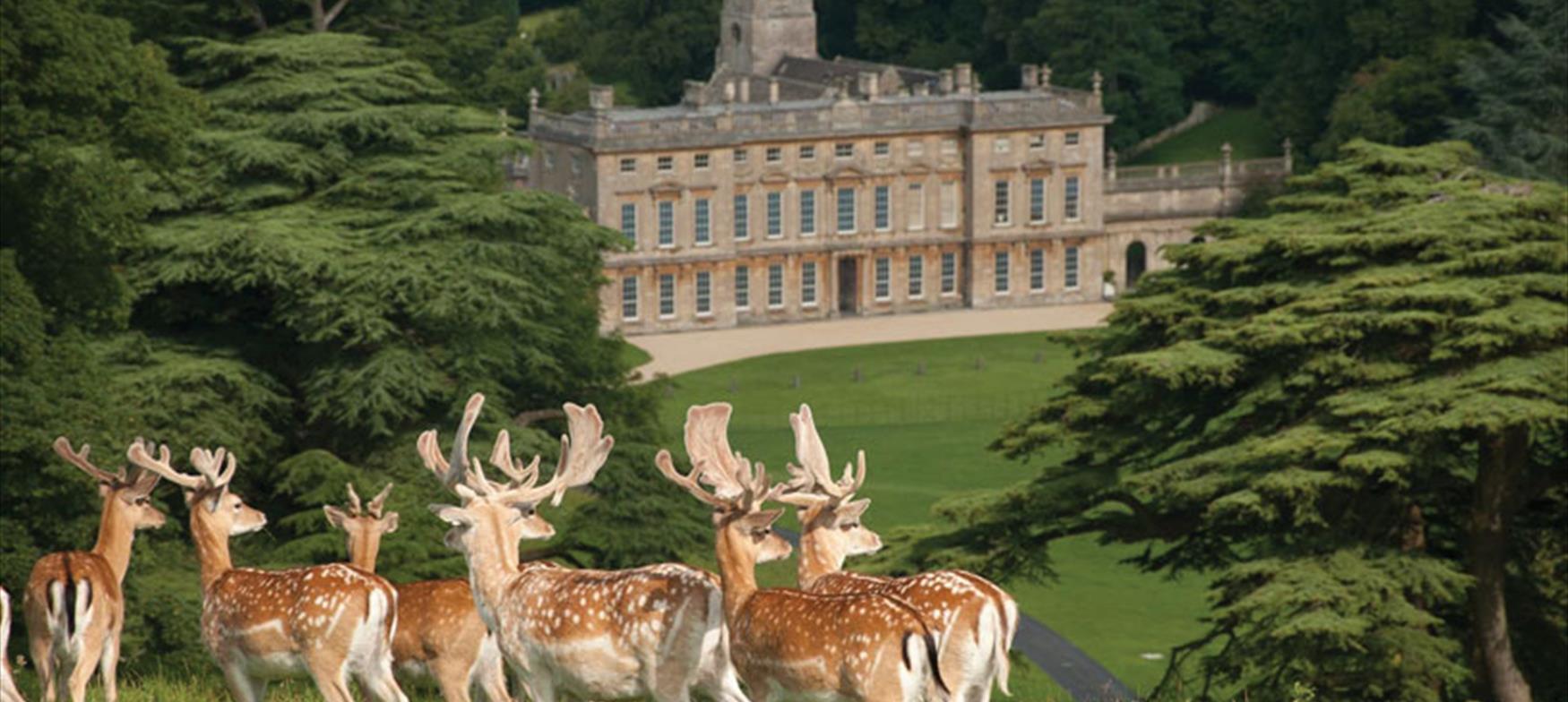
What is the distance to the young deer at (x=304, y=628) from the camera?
1658cm

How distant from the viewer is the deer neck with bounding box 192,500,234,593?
17.5m

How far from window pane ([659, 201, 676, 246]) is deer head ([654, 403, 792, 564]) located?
2889 inches

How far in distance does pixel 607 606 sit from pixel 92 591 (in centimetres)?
385

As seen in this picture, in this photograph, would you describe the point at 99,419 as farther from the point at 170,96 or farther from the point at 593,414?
the point at 593,414

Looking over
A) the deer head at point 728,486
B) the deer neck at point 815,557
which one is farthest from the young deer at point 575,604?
the deer neck at point 815,557

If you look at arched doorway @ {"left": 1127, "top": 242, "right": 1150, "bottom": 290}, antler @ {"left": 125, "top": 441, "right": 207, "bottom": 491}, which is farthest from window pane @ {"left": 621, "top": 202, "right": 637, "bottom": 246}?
antler @ {"left": 125, "top": 441, "right": 207, "bottom": 491}

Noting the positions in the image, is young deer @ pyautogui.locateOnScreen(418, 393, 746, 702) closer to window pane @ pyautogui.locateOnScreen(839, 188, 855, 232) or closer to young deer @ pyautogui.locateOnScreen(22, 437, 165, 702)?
young deer @ pyautogui.locateOnScreen(22, 437, 165, 702)

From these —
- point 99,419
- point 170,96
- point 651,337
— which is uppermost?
point 170,96

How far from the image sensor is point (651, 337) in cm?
8644

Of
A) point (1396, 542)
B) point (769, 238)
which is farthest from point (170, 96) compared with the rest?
point (769, 238)

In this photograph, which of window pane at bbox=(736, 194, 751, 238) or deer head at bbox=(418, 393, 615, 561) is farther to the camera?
window pane at bbox=(736, 194, 751, 238)

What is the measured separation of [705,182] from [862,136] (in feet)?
16.1

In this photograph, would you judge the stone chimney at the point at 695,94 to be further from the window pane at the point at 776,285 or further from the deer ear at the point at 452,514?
the deer ear at the point at 452,514

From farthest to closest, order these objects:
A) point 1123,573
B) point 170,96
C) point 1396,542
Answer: point 1123,573
point 170,96
point 1396,542
